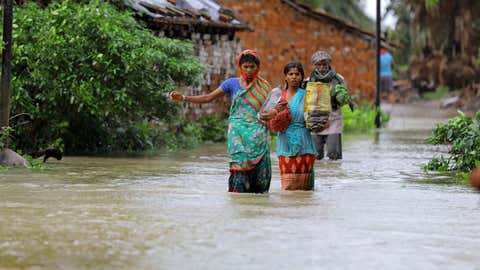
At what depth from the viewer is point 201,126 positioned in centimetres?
2120

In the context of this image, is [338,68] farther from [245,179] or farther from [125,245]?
[125,245]

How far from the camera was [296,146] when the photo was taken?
1144cm

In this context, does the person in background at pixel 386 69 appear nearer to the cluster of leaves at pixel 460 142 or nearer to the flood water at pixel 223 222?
the cluster of leaves at pixel 460 142

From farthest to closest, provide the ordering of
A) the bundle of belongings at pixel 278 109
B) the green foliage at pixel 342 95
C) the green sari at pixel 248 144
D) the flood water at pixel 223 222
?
the green foliage at pixel 342 95, the bundle of belongings at pixel 278 109, the green sari at pixel 248 144, the flood water at pixel 223 222

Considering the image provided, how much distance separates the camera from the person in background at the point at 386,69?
36094 mm

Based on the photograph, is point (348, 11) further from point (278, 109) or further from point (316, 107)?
point (278, 109)

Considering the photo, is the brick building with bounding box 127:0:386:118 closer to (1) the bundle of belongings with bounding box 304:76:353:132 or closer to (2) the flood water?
(2) the flood water

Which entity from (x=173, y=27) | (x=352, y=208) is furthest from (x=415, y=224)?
(x=173, y=27)

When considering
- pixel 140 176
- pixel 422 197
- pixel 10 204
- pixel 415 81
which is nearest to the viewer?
pixel 10 204

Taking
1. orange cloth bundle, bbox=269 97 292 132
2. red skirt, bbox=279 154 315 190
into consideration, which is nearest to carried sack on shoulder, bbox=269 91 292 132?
orange cloth bundle, bbox=269 97 292 132

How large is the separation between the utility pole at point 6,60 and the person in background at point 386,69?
23.0 meters

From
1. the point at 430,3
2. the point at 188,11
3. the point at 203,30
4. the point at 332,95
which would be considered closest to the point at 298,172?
the point at 332,95

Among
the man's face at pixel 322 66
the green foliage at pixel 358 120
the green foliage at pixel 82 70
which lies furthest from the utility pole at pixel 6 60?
the green foliage at pixel 358 120

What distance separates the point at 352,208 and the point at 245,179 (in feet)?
5.13
